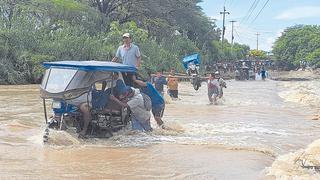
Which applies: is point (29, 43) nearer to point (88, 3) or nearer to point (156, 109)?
point (88, 3)

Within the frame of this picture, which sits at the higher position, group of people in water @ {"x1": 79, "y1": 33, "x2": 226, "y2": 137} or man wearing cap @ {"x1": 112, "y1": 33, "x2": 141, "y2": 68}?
man wearing cap @ {"x1": 112, "y1": 33, "x2": 141, "y2": 68}

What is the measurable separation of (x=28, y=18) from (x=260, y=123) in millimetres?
26243

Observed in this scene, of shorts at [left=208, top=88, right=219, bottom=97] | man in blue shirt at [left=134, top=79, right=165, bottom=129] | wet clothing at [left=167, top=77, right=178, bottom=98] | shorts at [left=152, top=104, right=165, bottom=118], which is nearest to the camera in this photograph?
man in blue shirt at [left=134, top=79, right=165, bottom=129]

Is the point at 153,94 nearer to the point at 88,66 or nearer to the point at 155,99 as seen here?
the point at 155,99

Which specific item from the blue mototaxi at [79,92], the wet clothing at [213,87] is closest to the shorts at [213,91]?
the wet clothing at [213,87]

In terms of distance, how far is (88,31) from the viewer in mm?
43219

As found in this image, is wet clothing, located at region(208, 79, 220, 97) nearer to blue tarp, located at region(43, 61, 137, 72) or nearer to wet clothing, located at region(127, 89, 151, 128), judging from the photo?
wet clothing, located at region(127, 89, 151, 128)

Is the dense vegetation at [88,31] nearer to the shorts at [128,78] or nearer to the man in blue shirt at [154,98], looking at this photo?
the man in blue shirt at [154,98]

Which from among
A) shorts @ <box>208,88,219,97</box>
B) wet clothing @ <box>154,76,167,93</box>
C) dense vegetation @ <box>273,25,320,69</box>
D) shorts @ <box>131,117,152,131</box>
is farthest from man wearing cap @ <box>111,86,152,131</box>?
dense vegetation @ <box>273,25,320,69</box>

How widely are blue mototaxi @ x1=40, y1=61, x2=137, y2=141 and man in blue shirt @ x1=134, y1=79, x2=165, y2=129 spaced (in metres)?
0.72

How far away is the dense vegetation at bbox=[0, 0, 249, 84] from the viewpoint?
33875mm

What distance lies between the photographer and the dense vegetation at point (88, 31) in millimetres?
33875

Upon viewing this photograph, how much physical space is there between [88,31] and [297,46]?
6051 centimetres

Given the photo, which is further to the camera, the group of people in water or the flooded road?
the group of people in water
